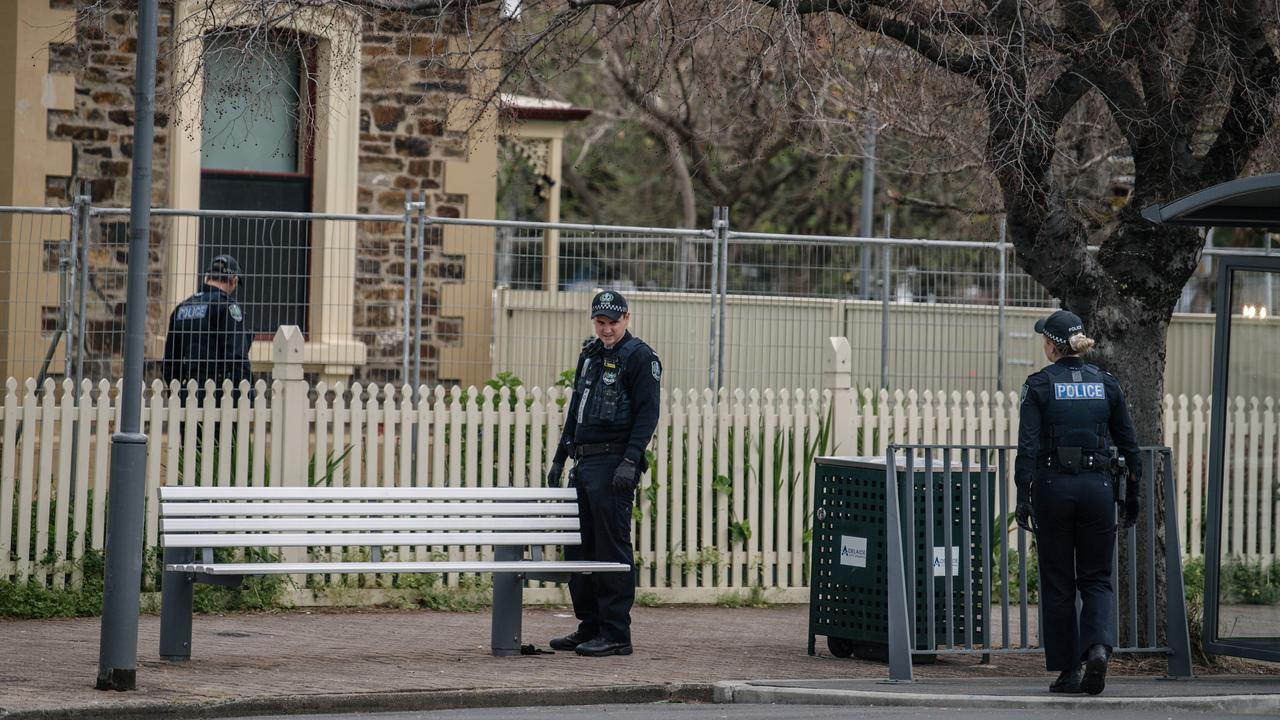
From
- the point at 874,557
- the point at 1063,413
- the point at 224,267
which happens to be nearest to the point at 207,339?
the point at 224,267

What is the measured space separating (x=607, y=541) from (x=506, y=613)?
2.17ft

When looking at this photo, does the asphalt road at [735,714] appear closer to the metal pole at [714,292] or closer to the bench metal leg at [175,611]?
the bench metal leg at [175,611]

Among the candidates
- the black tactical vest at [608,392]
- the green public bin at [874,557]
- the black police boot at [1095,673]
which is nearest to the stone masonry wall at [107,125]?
the black tactical vest at [608,392]

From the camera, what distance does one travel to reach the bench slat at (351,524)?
878 cm

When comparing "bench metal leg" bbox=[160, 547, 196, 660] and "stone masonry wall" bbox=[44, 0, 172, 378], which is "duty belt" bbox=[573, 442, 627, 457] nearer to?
"bench metal leg" bbox=[160, 547, 196, 660]

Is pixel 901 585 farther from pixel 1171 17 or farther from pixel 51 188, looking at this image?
pixel 51 188

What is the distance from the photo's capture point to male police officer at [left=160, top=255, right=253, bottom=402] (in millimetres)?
11773

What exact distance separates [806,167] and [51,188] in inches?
698

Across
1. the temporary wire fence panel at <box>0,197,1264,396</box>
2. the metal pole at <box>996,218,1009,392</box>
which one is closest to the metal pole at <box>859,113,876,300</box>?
the temporary wire fence panel at <box>0,197,1264,396</box>

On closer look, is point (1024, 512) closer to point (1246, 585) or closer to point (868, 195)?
point (1246, 585)

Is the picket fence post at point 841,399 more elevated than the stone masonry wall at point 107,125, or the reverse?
the stone masonry wall at point 107,125

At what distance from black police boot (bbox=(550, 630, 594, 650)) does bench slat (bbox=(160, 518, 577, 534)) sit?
600 millimetres

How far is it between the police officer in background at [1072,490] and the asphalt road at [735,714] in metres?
0.45

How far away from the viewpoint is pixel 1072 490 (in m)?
8.36
